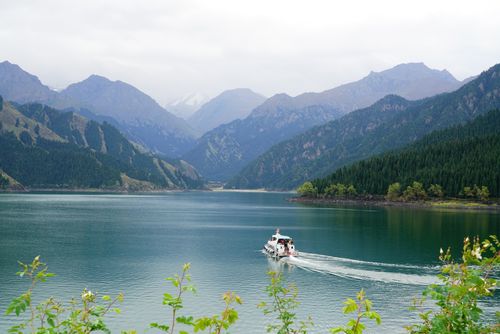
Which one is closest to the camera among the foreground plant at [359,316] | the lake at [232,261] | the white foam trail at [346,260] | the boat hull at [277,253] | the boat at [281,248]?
the foreground plant at [359,316]

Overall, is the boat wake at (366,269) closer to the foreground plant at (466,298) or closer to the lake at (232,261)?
the lake at (232,261)

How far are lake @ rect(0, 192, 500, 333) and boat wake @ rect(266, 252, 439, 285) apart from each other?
155mm

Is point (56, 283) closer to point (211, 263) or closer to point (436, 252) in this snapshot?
point (211, 263)

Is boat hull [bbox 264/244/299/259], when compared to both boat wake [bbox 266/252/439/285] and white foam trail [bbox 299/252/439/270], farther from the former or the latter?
white foam trail [bbox 299/252/439/270]

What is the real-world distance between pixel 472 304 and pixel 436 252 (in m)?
87.3

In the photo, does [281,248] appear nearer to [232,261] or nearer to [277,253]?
[277,253]

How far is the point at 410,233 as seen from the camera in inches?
4970

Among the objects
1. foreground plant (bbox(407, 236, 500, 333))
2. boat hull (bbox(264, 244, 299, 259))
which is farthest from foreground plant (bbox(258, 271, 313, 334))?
boat hull (bbox(264, 244, 299, 259))

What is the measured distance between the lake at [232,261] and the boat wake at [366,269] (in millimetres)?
155

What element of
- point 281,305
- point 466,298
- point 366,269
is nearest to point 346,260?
point 366,269

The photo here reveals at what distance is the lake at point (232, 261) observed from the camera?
178ft

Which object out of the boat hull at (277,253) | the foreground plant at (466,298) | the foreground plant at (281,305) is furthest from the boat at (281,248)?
the foreground plant at (466,298)

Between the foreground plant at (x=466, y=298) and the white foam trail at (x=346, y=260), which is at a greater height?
the foreground plant at (x=466, y=298)

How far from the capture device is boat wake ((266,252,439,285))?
70.4 m
